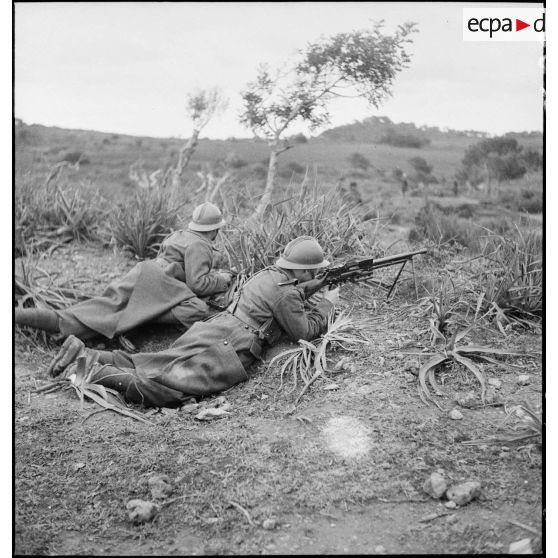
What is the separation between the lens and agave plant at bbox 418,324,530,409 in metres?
3.91

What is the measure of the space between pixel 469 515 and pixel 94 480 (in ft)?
6.92

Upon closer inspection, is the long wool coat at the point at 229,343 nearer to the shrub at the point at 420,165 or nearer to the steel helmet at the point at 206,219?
the steel helmet at the point at 206,219

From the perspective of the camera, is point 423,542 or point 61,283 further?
point 61,283

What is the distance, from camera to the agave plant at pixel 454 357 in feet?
12.8

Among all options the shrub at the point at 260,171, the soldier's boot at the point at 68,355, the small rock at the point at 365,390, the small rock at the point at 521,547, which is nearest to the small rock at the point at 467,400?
the small rock at the point at 365,390

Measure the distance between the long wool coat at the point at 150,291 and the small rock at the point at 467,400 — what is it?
8.14 ft

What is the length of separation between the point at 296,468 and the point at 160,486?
76cm

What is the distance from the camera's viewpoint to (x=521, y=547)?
256cm

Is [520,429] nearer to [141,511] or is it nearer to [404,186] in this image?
[141,511]

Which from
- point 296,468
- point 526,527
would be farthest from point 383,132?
point 526,527

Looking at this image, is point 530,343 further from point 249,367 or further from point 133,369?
point 133,369

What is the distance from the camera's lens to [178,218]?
7.28 metres

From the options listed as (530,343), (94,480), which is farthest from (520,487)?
(94,480)

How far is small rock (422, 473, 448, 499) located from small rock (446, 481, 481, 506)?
34 millimetres
